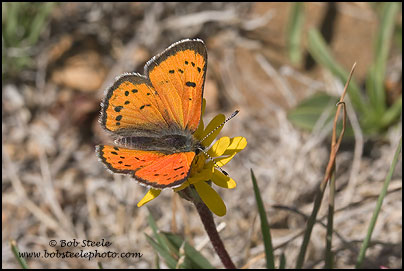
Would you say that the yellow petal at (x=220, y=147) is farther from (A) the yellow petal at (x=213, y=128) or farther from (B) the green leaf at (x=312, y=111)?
(B) the green leaf at (x=312, y=111)

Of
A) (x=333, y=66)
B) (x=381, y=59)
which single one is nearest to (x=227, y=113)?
(x=333, y=66)

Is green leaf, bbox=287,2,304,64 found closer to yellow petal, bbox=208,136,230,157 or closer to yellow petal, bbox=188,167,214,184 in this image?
yellow petal, bbox=208,136,230,157

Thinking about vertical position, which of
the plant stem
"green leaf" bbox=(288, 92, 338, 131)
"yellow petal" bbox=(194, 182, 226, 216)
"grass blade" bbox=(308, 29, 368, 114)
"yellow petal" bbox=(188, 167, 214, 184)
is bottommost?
the plant stem

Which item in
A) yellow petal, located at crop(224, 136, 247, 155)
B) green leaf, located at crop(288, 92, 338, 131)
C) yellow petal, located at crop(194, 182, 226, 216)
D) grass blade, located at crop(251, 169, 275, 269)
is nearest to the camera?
yellow petal, located at crop(194, 182, 226, 216)

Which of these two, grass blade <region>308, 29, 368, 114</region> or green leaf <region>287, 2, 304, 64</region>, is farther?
green leaf <region>287, 2, 304, 64</region>

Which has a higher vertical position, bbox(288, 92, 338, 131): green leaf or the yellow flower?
bbox(288, 92, 338, 131): green leaf

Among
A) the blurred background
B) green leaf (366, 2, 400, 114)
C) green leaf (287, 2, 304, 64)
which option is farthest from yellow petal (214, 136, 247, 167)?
green leaf (287, 2, 304, 64)

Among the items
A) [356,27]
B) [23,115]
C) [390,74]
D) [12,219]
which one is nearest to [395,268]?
[390,74]

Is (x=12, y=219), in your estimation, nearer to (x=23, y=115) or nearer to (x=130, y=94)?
(x=23, y=115)
